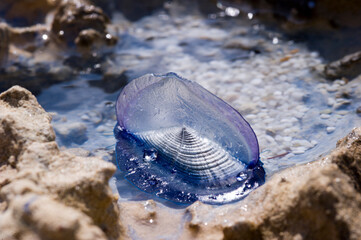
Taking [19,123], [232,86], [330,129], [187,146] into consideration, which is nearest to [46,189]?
[19,123]

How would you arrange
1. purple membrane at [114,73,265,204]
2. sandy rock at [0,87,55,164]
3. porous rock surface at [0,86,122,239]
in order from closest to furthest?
1. porous rock surface at [0,86,122,239]
2. sandy rock at [0,87,55,164]
3. purple membrane at [114,73,265,204]

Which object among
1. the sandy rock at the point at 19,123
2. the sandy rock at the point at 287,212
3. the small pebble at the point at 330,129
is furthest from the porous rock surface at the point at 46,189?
the small pebble at the point at 330,129

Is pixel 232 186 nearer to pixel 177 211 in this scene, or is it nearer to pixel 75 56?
pixel 177 211

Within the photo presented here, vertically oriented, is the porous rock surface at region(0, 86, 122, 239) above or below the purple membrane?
above

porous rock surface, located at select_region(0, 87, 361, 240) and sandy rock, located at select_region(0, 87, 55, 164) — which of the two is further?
sandy rock, located at select_region(0, 87, 55, 164)

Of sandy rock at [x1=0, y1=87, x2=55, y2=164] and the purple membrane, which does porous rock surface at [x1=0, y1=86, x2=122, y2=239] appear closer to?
sandy rock at [x1=0, y1=87, x2=55, y2=164]

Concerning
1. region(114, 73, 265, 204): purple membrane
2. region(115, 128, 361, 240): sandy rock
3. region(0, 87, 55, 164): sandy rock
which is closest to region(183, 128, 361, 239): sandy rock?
region(115, 128, 361, 240): sandy rock
